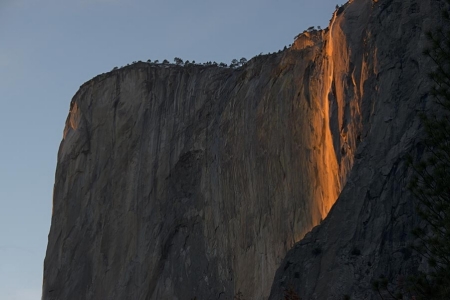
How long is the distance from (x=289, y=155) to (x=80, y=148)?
17486 mm

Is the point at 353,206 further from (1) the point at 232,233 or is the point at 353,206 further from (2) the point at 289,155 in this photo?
(1) the point at 232,233

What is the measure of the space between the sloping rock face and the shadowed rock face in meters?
0.04

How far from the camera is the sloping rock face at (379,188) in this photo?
82.0ft

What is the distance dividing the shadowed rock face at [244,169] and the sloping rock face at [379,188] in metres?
0.04

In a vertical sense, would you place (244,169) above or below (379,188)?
above

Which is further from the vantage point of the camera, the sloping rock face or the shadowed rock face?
the shadowed rock face

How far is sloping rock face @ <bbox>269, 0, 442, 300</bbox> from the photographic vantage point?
82.0 ft

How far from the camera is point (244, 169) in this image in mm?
38469

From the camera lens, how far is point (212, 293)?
38.0m

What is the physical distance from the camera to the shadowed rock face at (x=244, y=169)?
2681 cm

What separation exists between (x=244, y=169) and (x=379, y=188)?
1267cm

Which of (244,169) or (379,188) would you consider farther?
(244,169)

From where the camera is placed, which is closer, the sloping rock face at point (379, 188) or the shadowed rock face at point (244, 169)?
the sloping rock face at point (379, 188)

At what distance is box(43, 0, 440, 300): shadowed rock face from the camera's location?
26.8 metres
